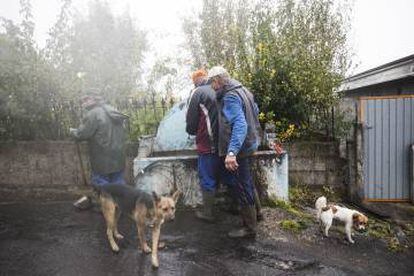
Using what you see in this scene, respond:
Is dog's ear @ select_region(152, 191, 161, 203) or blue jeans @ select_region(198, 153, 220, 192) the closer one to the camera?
dog's ear @ select_region(152, 191, 161, 203)

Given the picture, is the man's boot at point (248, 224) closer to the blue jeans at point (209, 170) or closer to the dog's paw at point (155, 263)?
the blue jeans at point (209, 170)

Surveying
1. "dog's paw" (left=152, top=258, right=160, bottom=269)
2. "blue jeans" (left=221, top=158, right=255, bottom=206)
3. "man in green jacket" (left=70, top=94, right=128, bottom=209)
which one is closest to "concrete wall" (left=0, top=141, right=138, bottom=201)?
"man in green jacket" (left=70, top=94, right=128, bottom=209)

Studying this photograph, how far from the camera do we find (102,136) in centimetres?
569

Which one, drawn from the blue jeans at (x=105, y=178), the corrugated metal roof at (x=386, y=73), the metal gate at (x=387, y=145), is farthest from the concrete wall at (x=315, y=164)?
the blue jeans at (x=105, y=178)

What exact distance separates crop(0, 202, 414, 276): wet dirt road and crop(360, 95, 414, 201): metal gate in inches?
84.4

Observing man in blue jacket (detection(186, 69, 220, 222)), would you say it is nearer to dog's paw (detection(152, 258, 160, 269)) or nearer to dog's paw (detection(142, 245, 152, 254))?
dog's paw (detection(142, 245, 152, 254))

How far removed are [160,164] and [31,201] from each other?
8.79ft

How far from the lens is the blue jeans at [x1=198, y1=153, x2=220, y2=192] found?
17.7 ft

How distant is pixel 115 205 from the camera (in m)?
4.66

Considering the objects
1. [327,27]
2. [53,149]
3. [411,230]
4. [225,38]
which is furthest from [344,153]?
[225,38]

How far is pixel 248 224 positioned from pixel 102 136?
247 cm

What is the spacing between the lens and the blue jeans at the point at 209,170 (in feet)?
17.7

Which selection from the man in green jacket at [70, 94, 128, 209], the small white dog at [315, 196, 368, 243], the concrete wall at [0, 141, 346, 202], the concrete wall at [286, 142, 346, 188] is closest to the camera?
the small white dog at [315, 196, 368, 243]

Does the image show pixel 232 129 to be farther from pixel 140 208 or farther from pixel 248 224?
pixel 140 208
